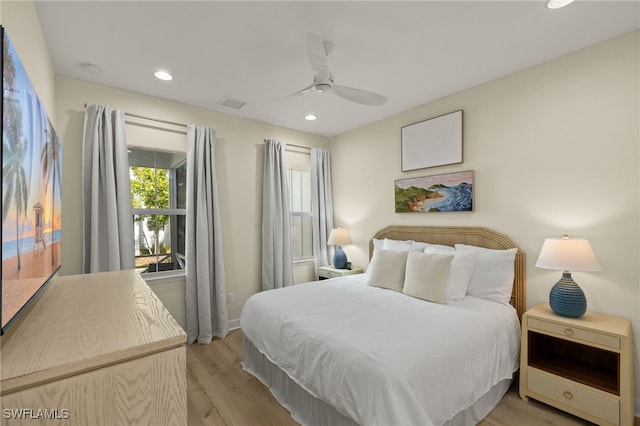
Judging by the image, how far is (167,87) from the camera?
9.62 feet

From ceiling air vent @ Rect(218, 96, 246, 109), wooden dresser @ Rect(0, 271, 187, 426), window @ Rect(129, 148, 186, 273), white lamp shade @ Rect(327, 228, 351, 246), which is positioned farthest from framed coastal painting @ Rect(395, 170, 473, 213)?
wooden dresser @ Rect(0, 271, 187, 426)

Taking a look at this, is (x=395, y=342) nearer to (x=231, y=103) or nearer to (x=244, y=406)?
(x=244, y=406)

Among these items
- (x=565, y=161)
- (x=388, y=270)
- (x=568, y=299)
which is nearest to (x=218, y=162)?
(x=388, y=270)

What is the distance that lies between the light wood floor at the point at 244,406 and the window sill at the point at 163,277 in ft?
3.12

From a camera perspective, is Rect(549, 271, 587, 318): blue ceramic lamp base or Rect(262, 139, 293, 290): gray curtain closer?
Rect(549, 271, 587, 318): blue ceramic lamp base

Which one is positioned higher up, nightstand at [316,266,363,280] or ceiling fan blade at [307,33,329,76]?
ceiling fan blade at [307,33,329,76]

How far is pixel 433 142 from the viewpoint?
131 inches

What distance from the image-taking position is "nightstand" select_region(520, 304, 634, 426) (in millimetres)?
1871

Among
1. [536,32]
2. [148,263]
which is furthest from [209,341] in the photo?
[536,32]

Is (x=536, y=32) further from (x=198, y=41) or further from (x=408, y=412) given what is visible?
(x=408, y=412)

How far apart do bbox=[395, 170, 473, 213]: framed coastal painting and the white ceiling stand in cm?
96

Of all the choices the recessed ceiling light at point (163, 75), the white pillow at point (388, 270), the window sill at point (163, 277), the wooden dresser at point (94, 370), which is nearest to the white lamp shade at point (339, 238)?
the white pillow at point (388, 270)

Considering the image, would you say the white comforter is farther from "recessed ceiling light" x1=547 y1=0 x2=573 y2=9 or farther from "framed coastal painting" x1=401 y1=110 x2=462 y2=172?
"recessed ceiling light" x1=547 y1=0 x2=573 y2=9

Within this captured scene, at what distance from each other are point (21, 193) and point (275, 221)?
9.97 ft
